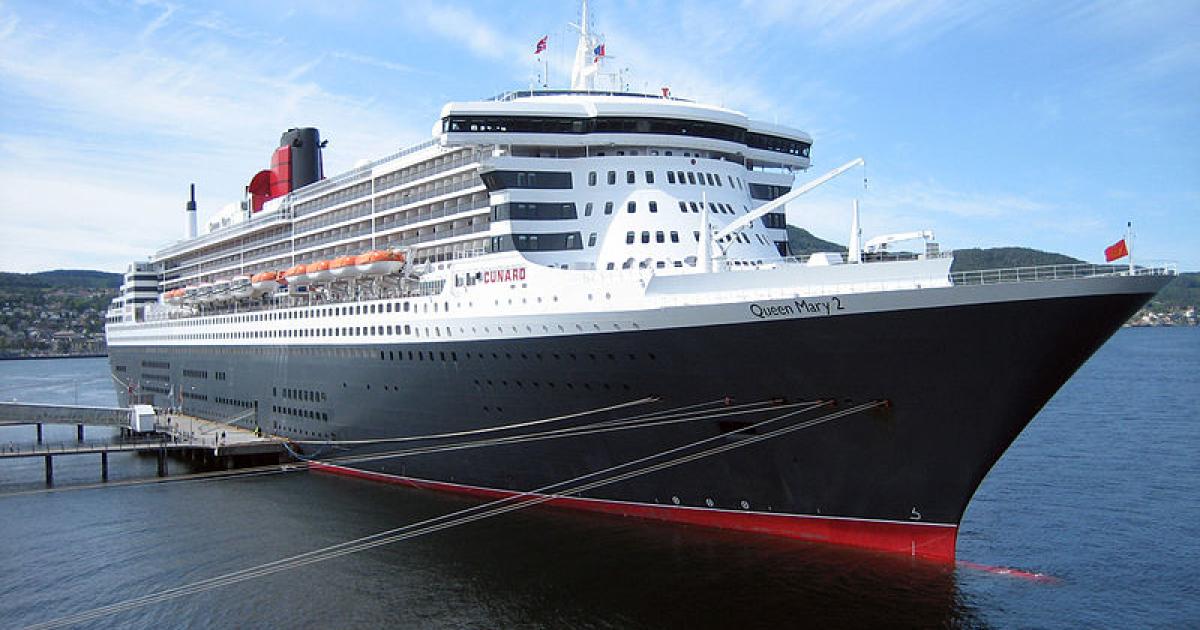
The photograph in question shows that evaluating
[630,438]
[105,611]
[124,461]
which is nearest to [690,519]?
[630,438]

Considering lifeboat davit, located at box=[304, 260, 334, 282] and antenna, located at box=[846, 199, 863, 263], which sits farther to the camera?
lifeboat davit, located at box=[304, 260, 334, 282]

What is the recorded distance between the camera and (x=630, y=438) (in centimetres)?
1880

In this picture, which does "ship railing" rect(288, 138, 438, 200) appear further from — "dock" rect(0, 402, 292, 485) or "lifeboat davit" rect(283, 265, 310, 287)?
"dock" rect(0, 402, 292, 485)

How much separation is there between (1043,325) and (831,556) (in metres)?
6.18

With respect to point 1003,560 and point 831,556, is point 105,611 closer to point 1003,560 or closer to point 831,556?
point 831,556

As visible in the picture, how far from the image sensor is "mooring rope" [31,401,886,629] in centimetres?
1684

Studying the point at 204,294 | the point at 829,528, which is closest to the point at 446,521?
the point at 829,528

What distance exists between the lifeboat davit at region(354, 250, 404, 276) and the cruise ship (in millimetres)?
66

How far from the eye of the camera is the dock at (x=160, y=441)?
31859 millimetres

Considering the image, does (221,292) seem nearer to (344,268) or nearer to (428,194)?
(344,268)

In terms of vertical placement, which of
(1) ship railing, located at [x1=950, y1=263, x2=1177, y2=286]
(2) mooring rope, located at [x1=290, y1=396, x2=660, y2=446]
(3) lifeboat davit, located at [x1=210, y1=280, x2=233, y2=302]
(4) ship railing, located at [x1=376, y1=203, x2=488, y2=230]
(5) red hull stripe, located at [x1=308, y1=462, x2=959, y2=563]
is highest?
(4) ship railing, located at [x1=376, y1=203, x2=488, y2=230]

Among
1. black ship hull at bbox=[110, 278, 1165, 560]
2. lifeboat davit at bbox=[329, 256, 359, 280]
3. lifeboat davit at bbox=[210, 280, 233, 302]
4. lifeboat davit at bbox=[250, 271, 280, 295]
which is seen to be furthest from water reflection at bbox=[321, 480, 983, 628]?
lifeboat davit at bbox=[210, 280, 233, 302]

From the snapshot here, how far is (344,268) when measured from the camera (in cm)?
2592

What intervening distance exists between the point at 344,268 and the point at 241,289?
39.3 ft
